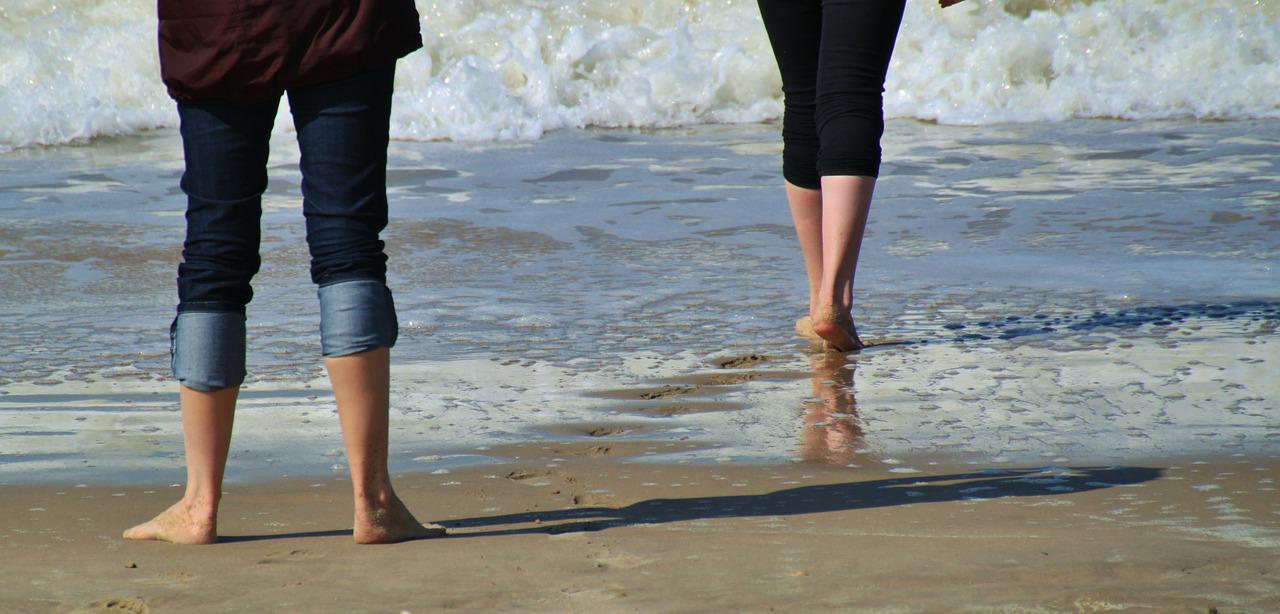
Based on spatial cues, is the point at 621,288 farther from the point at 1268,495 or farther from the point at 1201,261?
the point at 1268,495

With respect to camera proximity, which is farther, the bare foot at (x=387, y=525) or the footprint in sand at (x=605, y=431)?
the footprint in sand at (x=605, y=431)

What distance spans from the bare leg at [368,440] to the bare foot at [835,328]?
1.48m

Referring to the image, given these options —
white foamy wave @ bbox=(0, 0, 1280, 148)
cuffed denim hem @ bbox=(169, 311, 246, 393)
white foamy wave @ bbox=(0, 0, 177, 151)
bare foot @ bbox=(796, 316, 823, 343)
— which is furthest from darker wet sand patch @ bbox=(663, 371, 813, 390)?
white foamy wave @ bbox=(0, 0, 177, 151)

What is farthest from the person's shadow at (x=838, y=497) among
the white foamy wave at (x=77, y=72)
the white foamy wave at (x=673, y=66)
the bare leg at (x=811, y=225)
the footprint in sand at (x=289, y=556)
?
the white foamy wave at (x=77, y=72)

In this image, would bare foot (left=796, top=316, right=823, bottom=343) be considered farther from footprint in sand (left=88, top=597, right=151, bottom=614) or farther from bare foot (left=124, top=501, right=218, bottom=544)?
footprint in sand (left=88, top=597, right=151, bottom=614)

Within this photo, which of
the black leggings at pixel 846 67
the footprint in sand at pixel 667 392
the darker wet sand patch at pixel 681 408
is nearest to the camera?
the darker wet sand patch at pixel 681 408

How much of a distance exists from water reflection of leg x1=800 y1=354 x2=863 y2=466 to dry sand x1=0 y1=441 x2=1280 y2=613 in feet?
0.38

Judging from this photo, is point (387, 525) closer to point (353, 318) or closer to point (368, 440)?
point (368, 440)

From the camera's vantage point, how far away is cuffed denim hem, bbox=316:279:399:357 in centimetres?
198

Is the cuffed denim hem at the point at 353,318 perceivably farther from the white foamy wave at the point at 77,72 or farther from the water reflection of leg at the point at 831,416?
the white foamy wave at the point at 77,72

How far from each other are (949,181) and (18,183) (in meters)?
4.58

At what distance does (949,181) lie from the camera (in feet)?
20.7

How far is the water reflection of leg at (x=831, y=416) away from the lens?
2518mm

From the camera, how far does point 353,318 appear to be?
198 centimetres
